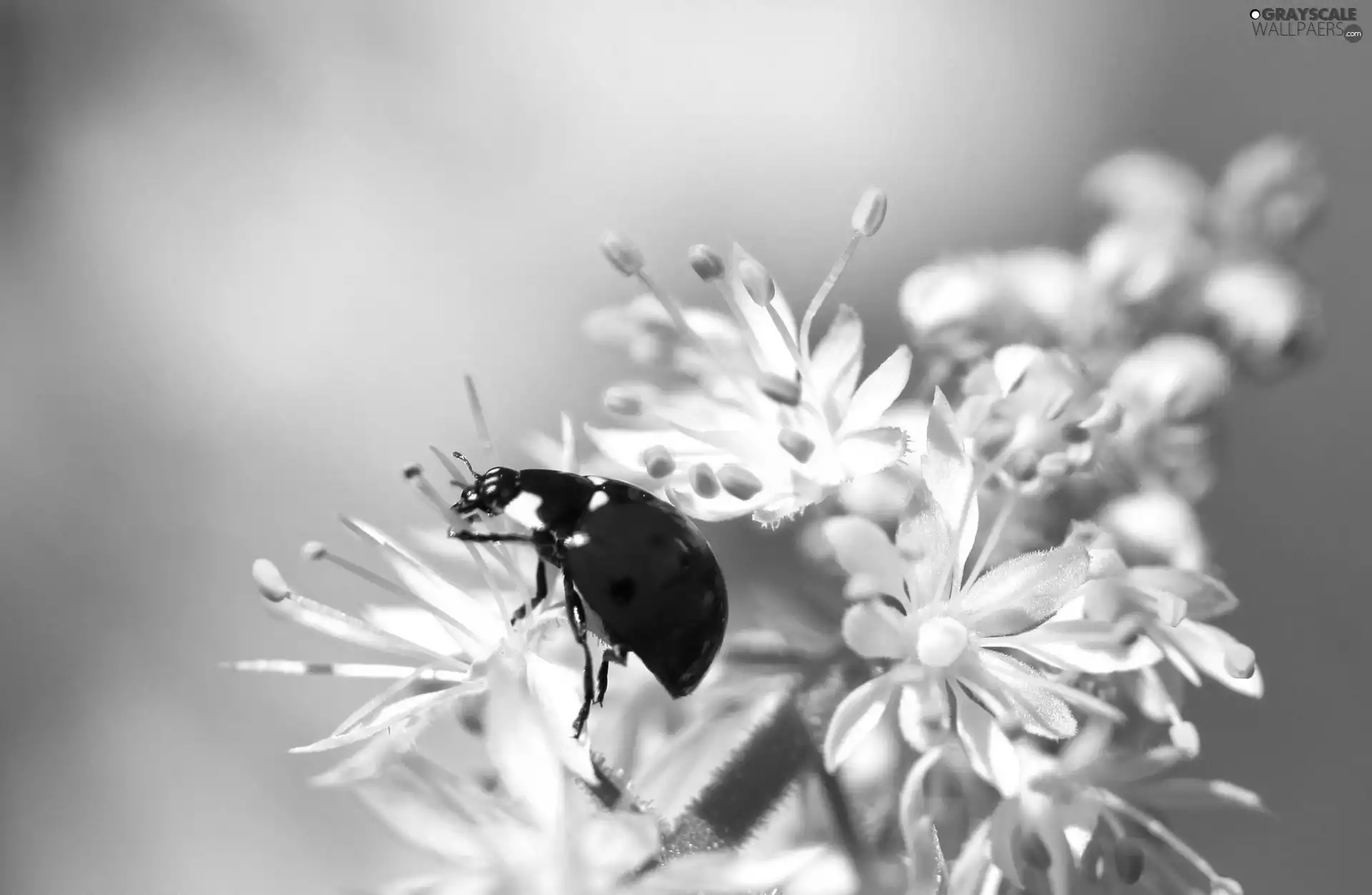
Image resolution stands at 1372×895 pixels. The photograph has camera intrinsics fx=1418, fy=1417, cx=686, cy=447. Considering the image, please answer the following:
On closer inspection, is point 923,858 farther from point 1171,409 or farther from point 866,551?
point 1171,409

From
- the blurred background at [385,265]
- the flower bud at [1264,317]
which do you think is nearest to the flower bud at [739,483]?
the flower bud at [1264,317]

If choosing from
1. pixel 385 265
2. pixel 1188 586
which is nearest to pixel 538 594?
pixel 1188 586

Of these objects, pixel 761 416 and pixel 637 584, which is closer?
pixel 637 584

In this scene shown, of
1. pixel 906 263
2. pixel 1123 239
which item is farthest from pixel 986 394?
pixel 906 263

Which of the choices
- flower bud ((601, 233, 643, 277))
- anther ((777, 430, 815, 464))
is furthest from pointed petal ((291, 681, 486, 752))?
flower bud ((601, 233, 643, 277))

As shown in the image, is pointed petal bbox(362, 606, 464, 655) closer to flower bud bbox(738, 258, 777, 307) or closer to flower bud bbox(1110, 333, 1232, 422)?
flower bud bbox(738, 258, 777, 307)
